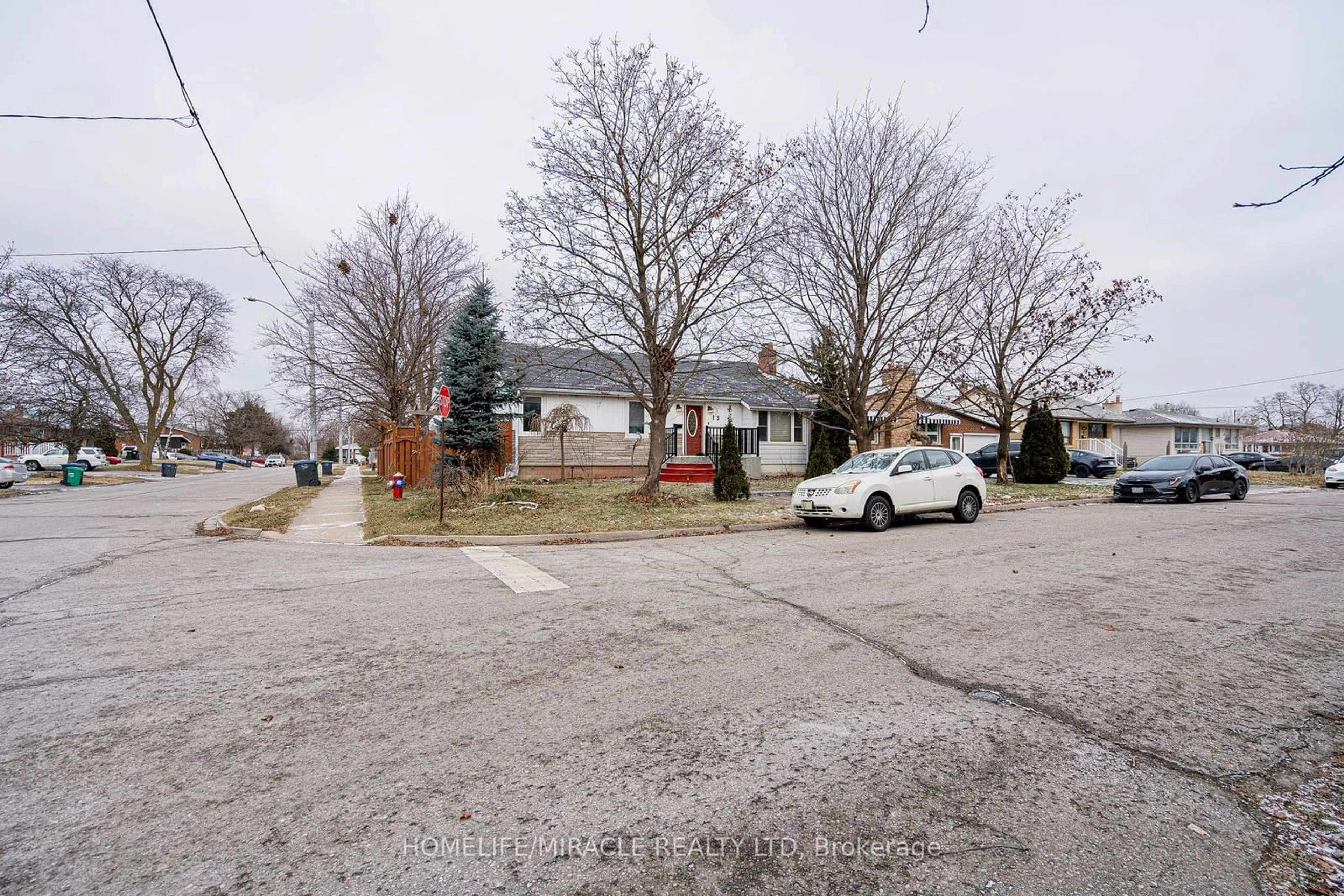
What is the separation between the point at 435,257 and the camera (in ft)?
78.4

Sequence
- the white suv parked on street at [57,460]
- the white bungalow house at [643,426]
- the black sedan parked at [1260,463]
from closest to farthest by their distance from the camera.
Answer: the white bungalow house at [643,426] → the white suv parked on street at [57,460] → the black sedan parked at [1260,463]

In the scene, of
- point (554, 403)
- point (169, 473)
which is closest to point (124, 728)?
point (554, 403)

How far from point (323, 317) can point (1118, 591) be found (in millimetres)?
25588

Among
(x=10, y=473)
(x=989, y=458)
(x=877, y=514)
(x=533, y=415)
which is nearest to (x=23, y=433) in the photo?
(x=10, y=473)

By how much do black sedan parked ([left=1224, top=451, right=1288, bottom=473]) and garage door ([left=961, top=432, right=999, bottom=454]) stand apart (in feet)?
55.8

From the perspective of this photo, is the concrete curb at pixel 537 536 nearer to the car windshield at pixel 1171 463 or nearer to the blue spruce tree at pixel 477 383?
the blue spruce tree at pixel 477 383

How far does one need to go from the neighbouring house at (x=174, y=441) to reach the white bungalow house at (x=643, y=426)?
136 ft

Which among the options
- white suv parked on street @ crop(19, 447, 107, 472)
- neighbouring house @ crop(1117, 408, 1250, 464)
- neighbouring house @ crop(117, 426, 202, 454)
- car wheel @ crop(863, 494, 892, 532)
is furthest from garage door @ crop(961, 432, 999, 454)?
neighbouring house @ crop(117, 426, 202, 454)

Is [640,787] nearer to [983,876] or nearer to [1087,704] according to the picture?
[983,876]

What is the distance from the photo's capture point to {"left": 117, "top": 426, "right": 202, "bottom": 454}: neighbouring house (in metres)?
65.2

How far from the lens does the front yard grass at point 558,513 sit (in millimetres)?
11188

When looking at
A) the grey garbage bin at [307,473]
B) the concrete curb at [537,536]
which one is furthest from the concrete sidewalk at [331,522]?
the grey garbage bin at [307,473]

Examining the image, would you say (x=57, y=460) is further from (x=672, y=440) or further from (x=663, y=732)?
(x=663, y=732)

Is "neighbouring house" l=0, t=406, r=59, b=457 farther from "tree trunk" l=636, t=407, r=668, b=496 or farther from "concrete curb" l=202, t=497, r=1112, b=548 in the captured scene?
"tree trunk" l=636, t=407, r=668, b=496
